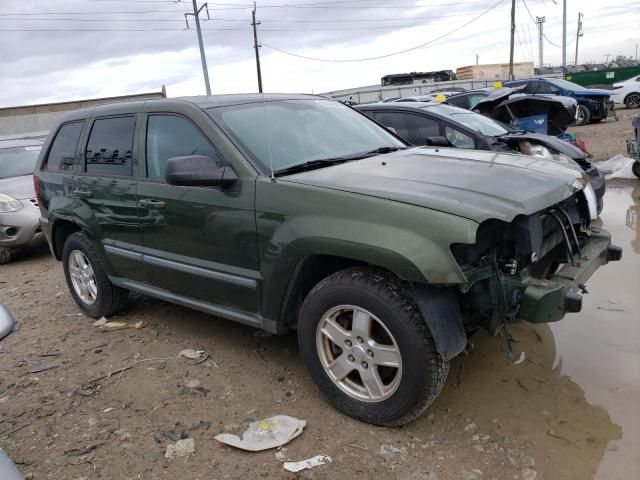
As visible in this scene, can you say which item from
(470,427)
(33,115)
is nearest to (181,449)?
(470,427)

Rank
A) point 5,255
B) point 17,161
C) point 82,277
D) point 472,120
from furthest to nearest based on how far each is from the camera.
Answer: point 17,161, point 5,255, point 472,120, point 82,277

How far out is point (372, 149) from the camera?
385 cm

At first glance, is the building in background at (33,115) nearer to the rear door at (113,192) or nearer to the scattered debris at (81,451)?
the rear door at (113,192)

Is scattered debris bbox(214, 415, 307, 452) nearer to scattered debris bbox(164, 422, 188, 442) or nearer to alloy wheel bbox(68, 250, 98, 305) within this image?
scattered debris bbox(164, 422, 188, 442)

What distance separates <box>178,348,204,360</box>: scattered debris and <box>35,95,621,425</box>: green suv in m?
0.45

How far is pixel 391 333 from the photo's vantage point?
107 inches

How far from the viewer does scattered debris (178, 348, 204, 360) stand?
3.99m

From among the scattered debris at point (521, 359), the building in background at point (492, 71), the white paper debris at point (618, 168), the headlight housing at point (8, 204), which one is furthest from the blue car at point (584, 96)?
the building in background at point (492, 71)

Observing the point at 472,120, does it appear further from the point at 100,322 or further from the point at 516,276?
the point at 100,322

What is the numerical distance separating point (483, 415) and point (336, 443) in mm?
851

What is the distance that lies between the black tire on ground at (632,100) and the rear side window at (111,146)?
73.2ft

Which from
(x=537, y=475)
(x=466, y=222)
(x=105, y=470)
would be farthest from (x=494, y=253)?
(x=105, y=470)

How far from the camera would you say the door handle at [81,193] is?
441cm

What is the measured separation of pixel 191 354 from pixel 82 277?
5.27 feet
